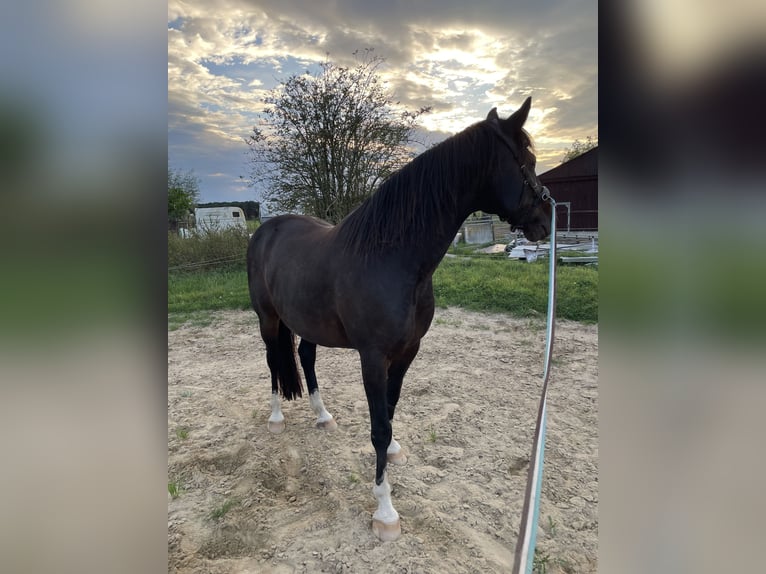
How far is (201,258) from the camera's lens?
9250 mm

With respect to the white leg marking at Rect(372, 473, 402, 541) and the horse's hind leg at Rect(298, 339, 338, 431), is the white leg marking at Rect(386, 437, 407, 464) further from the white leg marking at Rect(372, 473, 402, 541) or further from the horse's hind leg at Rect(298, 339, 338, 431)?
the horse's hind leg at Rect(298, 339, 338, 431)

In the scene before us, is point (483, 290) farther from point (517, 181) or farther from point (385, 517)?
point (385, 517)

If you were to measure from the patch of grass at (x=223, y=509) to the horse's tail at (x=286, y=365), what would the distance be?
1.01 meters

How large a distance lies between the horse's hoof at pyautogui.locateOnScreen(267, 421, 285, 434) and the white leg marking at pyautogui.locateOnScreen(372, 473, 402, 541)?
120 cm

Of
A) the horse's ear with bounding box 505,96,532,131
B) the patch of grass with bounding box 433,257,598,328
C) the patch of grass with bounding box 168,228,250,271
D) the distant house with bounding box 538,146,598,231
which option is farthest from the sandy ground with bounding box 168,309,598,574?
the distant house with bounding box 538,146,598,231

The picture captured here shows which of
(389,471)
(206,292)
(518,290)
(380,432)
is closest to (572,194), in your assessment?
(518,290)

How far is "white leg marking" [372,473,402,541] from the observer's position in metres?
1.95

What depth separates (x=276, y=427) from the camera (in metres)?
2.99

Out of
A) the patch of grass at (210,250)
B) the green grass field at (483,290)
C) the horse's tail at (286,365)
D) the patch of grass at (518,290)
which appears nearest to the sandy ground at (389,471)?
the horse's tail at (286,365)

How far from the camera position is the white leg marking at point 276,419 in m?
2.98
